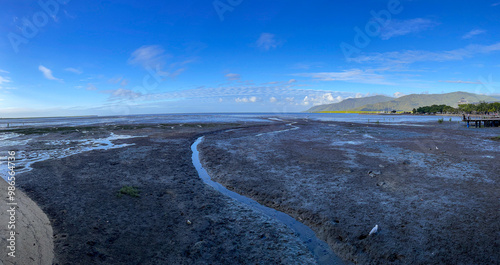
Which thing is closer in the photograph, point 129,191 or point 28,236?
point 28,236

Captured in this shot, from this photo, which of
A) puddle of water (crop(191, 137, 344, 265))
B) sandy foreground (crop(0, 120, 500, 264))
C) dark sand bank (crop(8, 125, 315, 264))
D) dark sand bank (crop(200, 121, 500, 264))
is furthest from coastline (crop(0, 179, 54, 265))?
dark sand bank (crop(200, 121, 500, 264))

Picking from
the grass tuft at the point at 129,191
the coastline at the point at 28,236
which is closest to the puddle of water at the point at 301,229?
the grass tuft at the point at 129,191

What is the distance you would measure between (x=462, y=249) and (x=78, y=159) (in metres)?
19.7

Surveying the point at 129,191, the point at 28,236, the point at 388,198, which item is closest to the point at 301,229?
the point at 388,198

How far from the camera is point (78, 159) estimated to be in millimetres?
15836

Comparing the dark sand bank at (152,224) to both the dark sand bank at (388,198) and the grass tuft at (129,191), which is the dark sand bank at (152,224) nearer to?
the grass tuft at (129,191)

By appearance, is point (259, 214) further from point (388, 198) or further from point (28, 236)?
point (28, 236)

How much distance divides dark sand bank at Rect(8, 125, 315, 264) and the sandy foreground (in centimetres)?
4

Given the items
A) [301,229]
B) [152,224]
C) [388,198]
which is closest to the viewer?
[152,224]

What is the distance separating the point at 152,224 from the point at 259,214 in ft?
11.1

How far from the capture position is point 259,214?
7922 mm

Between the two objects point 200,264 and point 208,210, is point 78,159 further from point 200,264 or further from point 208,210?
point 200,264

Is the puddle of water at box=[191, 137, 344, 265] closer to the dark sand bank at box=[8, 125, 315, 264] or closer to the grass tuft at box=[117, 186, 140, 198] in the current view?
the dark sand bank at box=[8, 125, 315, 264]

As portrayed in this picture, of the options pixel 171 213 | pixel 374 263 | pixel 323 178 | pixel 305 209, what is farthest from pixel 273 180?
pixel 374 263
